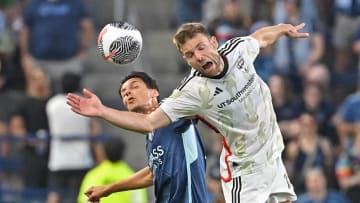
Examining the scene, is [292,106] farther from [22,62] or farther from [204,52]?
Result: [204,52]

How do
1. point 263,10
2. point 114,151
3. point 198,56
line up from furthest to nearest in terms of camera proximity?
point 263,10 < point 114,151 < point 198,56

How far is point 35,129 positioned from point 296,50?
3420 millimetres

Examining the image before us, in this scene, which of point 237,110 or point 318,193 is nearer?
point 237,110

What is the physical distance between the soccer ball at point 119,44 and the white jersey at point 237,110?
0.51 meters

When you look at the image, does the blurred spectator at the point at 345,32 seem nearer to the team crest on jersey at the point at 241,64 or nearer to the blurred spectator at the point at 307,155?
the blurred spectator at the point at 307,155

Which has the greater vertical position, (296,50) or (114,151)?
(296,50)

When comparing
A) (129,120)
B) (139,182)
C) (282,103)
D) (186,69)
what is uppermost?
(186,69)

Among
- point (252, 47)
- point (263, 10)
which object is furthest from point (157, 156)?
point (263, 10)

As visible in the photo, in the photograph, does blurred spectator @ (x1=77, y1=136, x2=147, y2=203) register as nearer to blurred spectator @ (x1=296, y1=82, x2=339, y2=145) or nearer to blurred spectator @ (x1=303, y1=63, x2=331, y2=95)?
blurred spectator @ (x1=296, y1=82, x2=339, y2=145)

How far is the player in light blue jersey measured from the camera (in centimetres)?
1088

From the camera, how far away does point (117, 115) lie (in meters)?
9.98

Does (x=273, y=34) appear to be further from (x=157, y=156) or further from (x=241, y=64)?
(x=157, y=156)

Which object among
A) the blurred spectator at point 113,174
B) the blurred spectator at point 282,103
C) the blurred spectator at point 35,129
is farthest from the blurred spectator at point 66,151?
the blurred spectator at point 282,103

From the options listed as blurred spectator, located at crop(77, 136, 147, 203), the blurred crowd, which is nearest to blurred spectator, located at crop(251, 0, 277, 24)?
the blurred crowd
